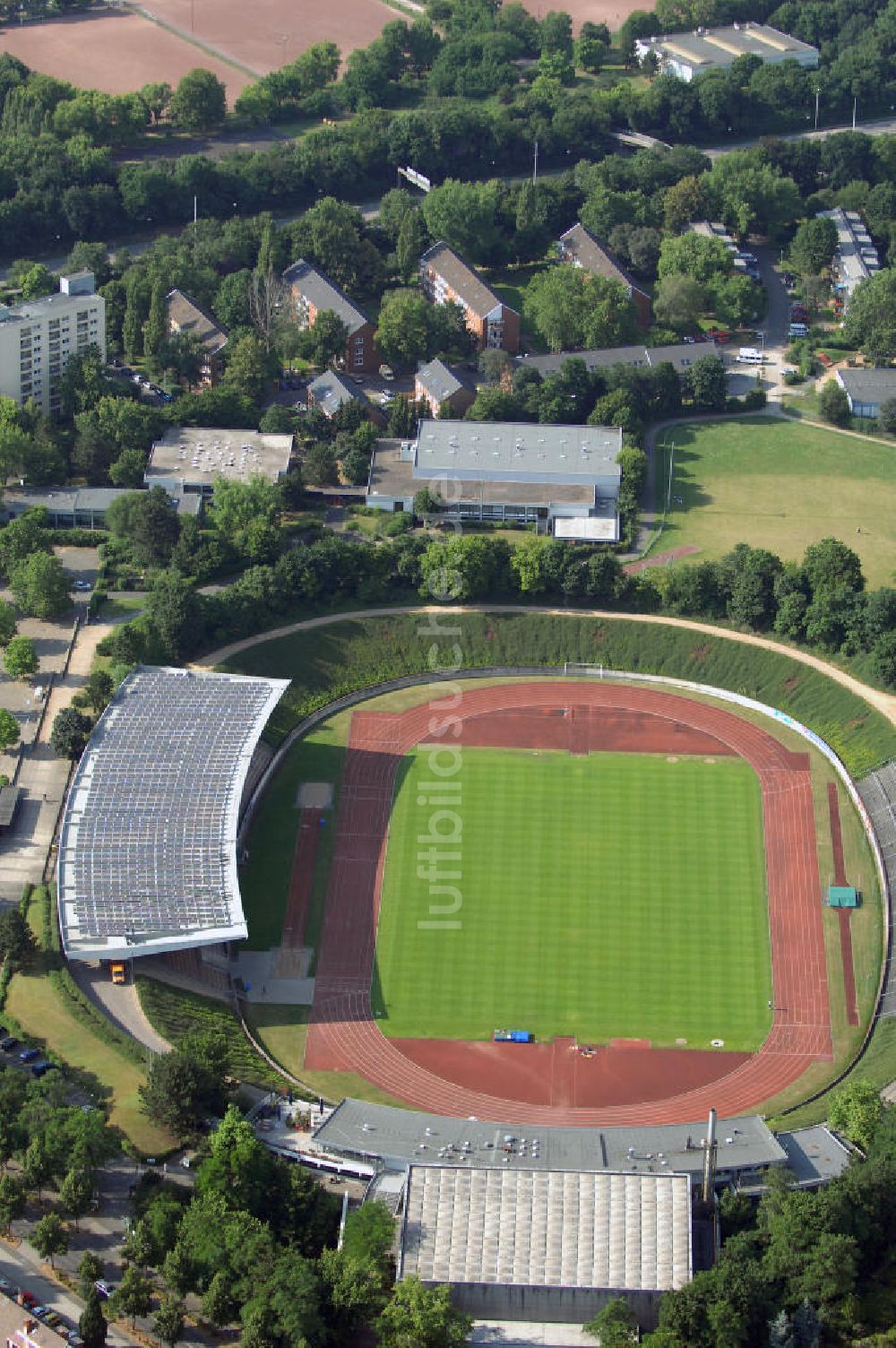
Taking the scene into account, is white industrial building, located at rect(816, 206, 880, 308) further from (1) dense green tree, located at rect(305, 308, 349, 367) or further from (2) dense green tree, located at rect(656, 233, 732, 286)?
(1) dense green tree, located at rect(305, 308, 349, 367)

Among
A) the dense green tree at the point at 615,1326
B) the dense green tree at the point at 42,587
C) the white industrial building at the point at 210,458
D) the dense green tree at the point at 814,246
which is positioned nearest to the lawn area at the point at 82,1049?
the dense green tree at the point at 615,1326

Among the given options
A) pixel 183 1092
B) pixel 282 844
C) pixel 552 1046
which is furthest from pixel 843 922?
pixel 183 1092

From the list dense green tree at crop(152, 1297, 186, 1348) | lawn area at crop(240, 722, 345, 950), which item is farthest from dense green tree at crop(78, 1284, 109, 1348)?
lawn area at crop(240, 722, 345, 950)

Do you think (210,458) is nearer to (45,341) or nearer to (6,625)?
(45,341)

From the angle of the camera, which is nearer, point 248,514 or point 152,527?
point 152,527

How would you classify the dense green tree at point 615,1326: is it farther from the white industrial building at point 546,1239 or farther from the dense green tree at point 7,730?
the dense green tree at point 7,730
